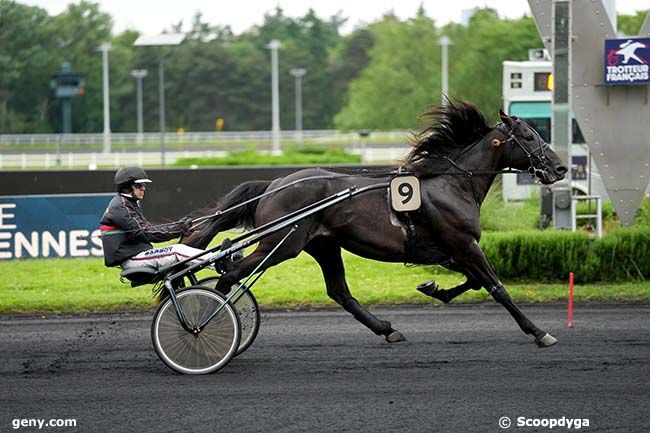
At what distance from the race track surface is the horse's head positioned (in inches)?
53.7

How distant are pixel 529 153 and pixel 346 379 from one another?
2433mm

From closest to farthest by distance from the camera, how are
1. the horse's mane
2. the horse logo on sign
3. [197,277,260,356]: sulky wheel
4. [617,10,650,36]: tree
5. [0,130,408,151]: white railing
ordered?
[197,277,260,356]: sulky wheel, the horse's mane, the horse logo on sign, [617,10,650,36]: tree, [0,130,408,151]: white railing

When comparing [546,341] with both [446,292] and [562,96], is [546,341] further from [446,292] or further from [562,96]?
[562,96]

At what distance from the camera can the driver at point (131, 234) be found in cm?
757

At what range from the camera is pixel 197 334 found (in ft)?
24.4

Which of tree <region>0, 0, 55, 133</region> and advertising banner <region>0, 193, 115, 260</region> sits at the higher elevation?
tree <region>0, 0, 55, 133</region>

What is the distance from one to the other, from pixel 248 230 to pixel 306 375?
142cm

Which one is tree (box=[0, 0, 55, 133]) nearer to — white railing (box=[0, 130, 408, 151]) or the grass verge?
white railing (box=[0, 130, 408, 151])

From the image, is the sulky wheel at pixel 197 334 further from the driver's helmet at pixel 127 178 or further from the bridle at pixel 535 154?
the bridle at pixel 535 154

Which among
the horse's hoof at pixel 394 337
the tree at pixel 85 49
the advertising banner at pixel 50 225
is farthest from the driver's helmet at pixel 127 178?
the tree at pixel 85 49

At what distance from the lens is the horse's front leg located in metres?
7.94

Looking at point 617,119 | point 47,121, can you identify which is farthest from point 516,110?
point 47,121

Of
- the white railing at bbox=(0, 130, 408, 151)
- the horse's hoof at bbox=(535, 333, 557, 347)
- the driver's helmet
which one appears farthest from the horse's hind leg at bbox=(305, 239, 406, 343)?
the white railing at bbox=(0, 130, 408, 151)

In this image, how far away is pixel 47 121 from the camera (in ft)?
132
